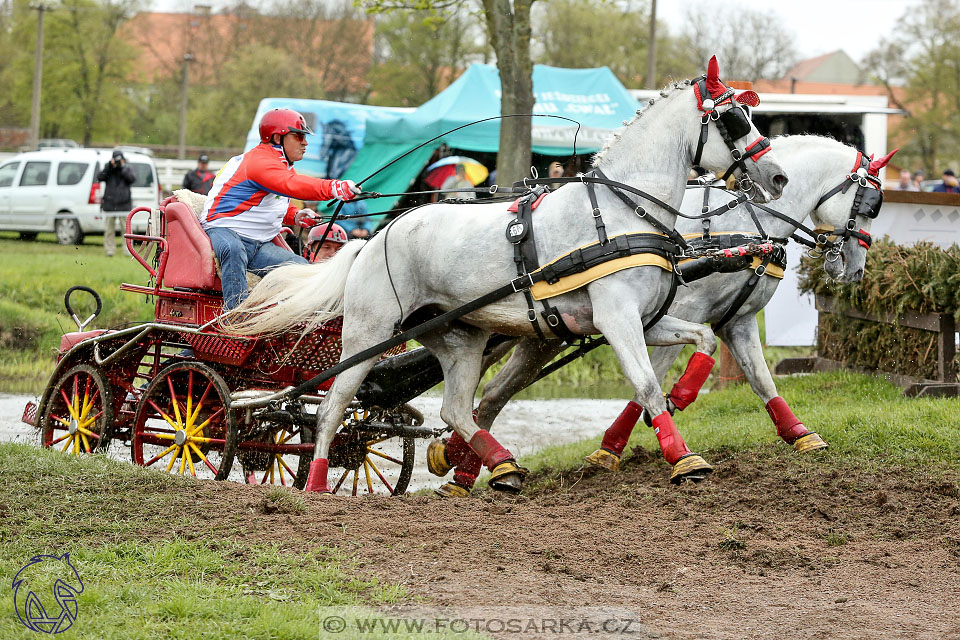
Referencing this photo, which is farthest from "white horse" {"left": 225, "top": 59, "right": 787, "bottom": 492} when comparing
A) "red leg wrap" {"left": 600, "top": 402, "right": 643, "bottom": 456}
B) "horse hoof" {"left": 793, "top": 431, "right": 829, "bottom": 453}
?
"horse hoof" {"left": 793, "top": 431, "right": 829, "bottom": 453}

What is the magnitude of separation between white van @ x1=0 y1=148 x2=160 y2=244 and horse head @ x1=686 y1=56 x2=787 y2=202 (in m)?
17.3

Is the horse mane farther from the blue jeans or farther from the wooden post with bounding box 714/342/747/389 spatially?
the wooden post with bounding box 714/342/747/389

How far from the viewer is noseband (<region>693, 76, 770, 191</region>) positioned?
5801mm

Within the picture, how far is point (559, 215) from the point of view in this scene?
5996 millimetres

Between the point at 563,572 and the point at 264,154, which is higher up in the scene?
the point at 264,154

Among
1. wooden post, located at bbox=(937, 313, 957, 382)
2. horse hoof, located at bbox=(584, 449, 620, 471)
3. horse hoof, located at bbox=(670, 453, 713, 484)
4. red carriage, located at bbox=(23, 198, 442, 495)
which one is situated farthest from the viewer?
wooden post, located at bbox=(937, 313, 957, 382)

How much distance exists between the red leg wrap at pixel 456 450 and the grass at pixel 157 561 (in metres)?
1.55

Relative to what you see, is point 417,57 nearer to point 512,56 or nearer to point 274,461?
point 512,56

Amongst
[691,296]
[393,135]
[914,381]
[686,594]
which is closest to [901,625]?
[686,594]

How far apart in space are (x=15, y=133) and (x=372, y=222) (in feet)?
121

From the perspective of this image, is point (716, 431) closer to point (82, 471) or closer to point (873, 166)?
point (873, 166)

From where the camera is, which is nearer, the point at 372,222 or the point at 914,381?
the point at 914,381

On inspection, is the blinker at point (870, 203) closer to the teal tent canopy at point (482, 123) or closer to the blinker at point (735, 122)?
the blinker at point (735, 122)

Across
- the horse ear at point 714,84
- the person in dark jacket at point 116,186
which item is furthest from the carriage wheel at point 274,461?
the person in dark jacket at point 116,186
